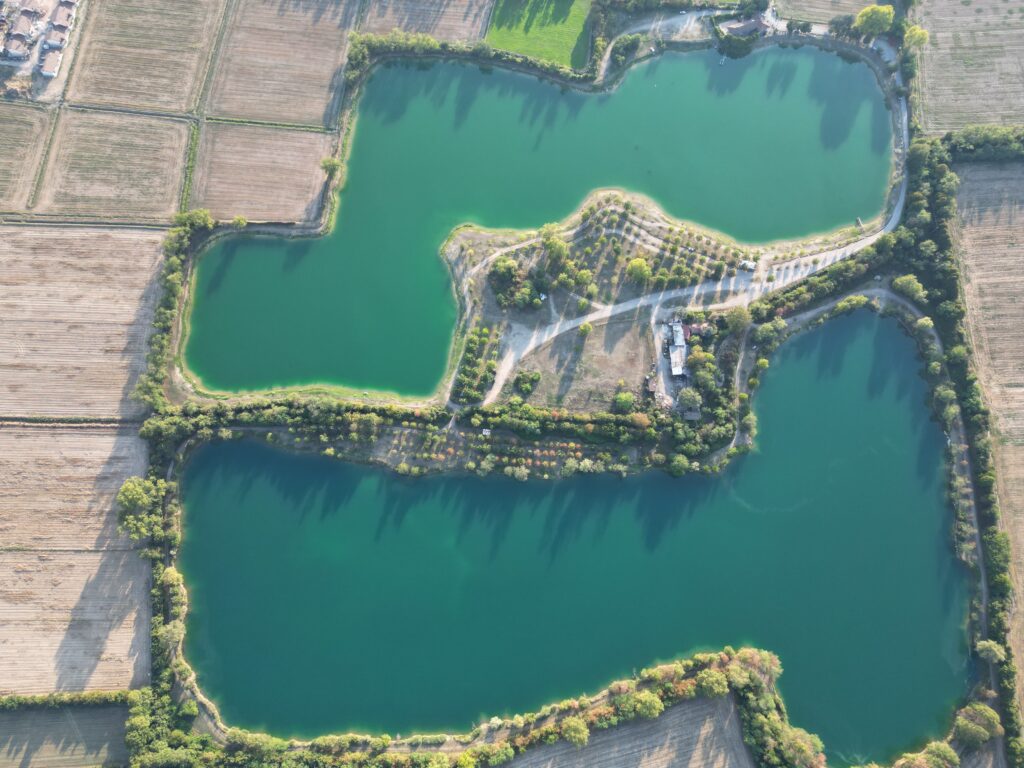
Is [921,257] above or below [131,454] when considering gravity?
above

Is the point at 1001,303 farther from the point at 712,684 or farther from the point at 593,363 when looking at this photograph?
the point at 712,684

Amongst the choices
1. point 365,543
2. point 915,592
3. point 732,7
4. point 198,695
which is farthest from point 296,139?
point 915,592

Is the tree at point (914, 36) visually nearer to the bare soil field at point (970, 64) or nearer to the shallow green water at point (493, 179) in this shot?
the bare soil field at point (970, 64)

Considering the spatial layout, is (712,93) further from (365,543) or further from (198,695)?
(198,695)

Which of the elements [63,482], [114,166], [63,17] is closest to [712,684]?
[63,482]

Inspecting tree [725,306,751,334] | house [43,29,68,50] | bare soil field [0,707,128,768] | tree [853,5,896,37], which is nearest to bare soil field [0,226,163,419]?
house [43,29,68,50]

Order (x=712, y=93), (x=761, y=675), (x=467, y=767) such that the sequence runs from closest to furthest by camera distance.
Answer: (x=467, y=767) → (x=761, y=675) → (x=712, y=93)
